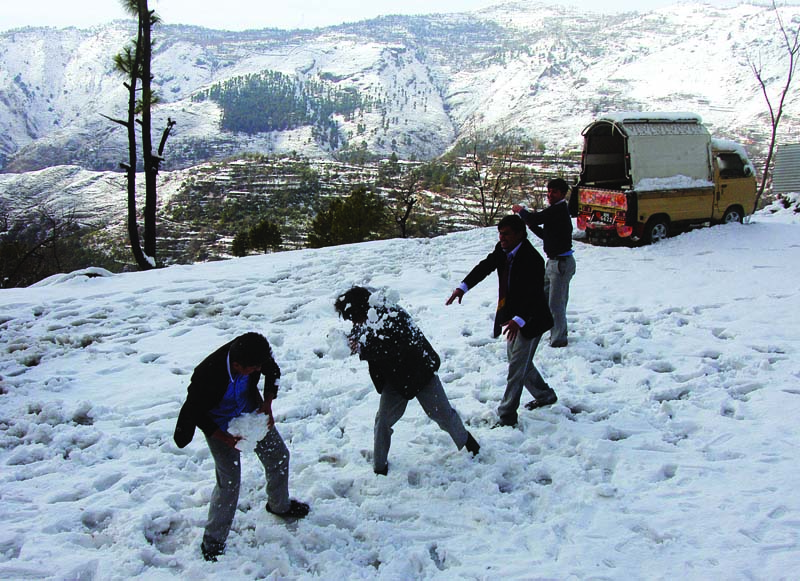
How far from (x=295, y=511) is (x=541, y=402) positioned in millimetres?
2645

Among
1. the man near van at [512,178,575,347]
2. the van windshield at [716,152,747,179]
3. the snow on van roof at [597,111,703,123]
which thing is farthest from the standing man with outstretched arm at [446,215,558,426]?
the van windshield at [716,152,747,179]

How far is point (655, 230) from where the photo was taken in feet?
40.6

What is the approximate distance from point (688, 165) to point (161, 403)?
38.9 feet

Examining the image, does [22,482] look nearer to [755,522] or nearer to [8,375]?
[8,375]

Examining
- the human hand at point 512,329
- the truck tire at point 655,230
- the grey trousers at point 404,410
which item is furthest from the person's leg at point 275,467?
the truck tire at point 655,230

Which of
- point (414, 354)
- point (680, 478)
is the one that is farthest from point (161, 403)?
point (680, 478)

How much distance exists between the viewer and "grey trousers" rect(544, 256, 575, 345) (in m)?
6.67

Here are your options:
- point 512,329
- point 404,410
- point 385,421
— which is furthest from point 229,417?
point 512,329

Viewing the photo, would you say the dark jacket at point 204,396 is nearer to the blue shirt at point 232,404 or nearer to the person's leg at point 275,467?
the blue shirt at point 232,404

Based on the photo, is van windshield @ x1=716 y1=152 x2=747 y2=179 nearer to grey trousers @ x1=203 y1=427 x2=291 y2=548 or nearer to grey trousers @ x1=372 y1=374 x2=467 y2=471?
grey trousers @ x1=372 y1=374 x2=467 y2=471

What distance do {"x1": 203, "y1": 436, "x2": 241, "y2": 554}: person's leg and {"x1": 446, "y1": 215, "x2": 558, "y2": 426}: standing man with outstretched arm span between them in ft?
8.17

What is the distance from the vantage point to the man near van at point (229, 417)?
3.33 m

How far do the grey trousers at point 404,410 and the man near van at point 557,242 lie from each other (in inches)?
112

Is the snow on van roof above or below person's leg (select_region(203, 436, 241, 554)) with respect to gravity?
above
